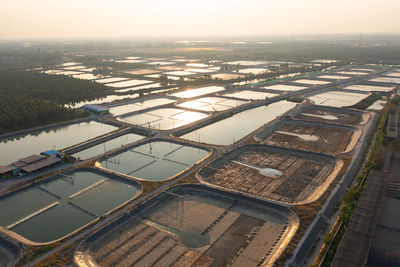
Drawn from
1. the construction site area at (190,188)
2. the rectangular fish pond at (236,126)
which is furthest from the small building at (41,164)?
the rectangular fish pond at (236,126)

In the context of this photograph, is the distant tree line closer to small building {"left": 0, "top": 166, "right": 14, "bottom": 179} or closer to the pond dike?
the pond dike

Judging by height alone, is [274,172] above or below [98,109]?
below

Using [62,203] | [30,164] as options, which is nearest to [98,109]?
[30,164]

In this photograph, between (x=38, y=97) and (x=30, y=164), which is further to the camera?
(x=38, y=97)

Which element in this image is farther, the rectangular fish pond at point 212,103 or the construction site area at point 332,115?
the rectangular fish pond at point 212,103

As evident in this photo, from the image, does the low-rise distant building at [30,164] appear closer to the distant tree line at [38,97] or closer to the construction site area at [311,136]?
the distant tree line at [38,97]

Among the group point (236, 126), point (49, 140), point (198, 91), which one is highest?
point (198, 91)

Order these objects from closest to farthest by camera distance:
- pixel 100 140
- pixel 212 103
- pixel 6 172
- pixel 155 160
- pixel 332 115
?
pixel 6 172, pixel 155 160, pixel 100 140, pixel 332 115, pixel 212 103

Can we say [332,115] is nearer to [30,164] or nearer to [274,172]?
[274,172]

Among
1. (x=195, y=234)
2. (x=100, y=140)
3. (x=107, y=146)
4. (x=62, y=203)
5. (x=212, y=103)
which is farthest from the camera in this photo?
(x=212, y=103)
